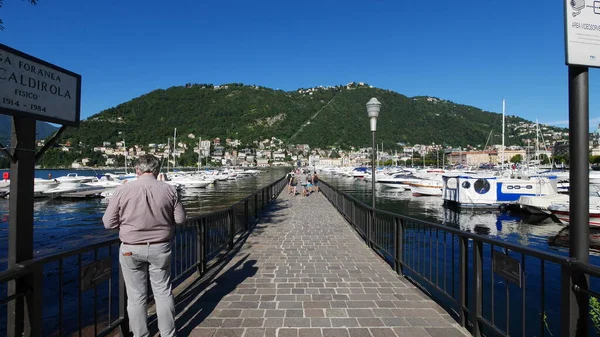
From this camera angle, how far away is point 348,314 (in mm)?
4117

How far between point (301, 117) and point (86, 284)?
179117 millimetres

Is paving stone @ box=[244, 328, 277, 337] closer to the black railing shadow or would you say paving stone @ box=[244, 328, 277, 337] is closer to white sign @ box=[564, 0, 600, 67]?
the black railing shadow

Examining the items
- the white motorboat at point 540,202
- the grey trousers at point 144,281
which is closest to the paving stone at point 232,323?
the grey trousers at point 144,281

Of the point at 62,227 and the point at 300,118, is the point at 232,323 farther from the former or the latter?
the point at 300,118

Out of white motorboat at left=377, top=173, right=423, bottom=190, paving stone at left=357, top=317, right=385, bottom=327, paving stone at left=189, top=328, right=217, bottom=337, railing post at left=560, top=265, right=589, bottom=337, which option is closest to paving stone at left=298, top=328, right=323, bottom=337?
paving stone at left=357, top=317, right=385, bottom=327

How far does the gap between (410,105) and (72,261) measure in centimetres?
18853

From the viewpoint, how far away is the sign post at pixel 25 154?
2.22 metres

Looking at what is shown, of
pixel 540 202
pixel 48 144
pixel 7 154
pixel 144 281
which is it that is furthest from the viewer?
pixel 540 202

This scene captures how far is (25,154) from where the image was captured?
2.38 m

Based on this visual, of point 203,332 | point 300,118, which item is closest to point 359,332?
point 203,332

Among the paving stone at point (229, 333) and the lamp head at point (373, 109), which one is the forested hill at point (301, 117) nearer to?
the lamp head at point (373, 109)

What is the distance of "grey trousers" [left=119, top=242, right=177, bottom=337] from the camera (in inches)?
120

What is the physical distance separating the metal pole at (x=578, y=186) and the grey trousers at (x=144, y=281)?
10.6 feet

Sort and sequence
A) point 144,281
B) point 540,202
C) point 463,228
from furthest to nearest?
1. point 540,202
2. point 463,228
3. point 144,281
